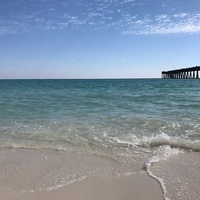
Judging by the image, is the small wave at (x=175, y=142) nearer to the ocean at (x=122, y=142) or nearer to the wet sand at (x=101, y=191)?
the ocean at (x=122, y=142)

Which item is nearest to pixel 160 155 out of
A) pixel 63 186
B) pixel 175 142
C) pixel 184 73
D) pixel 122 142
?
pixel 175 142

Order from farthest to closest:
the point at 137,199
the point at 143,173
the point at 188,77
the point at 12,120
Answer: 1. the point at 188,77
2. the point at 12,120
3. the point at 143,173
4. the point at 137,199

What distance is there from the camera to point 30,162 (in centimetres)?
567

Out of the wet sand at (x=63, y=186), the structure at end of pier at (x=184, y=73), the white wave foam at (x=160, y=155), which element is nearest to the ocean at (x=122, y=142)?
the white wave foam at (x=160, y=155)

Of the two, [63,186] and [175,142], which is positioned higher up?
[175,142]

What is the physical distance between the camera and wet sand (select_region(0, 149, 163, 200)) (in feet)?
13.2

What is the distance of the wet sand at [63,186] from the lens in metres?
4.02

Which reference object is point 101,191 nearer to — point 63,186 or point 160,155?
point 63,186

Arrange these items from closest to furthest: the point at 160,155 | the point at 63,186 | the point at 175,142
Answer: the point at 63,186 < the point at 160,155 < the point at 175,142

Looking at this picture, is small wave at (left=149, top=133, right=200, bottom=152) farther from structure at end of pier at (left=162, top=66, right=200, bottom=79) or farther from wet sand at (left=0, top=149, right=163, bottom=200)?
structure at end of pier at (left=162, top=66, right=200, bottom=79)

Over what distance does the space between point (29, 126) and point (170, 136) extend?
495cm

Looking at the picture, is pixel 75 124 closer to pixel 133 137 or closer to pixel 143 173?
pixel 133 137

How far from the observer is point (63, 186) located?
4.36m

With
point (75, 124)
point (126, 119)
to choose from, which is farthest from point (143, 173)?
point (126, 119)
